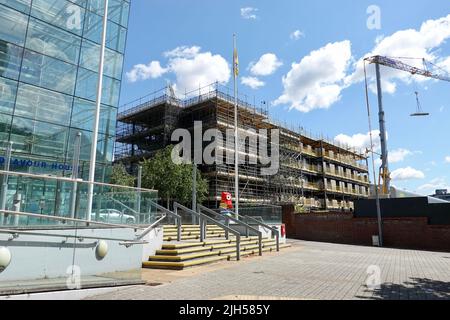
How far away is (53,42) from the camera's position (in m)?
15.6

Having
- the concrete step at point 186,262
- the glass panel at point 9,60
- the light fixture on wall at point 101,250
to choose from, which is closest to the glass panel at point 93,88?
the glass panel at point 9,60

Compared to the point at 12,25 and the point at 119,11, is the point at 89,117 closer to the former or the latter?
the point at 12,25

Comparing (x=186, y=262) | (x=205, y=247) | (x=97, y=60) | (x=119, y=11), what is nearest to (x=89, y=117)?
(x=97, y=60)

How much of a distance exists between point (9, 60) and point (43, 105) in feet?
6.70


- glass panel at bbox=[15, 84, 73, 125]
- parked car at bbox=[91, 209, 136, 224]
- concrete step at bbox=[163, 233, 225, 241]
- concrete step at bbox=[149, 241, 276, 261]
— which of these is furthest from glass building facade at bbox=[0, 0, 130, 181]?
parked car at bbox=[91, 209, 136, 224]

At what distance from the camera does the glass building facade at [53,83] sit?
1403cm

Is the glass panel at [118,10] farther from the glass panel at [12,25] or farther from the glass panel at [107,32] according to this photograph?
the glass panel at [12,25]

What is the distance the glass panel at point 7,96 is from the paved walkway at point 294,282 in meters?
8.87

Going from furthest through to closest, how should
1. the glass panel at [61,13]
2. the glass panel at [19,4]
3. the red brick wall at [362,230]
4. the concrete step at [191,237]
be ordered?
the red brick wall at [362,230]
the glass panel at [61,13]
the glass panel at [19,4]
the concrete step at [191,237]

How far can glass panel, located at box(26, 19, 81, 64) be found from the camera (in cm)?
1493
